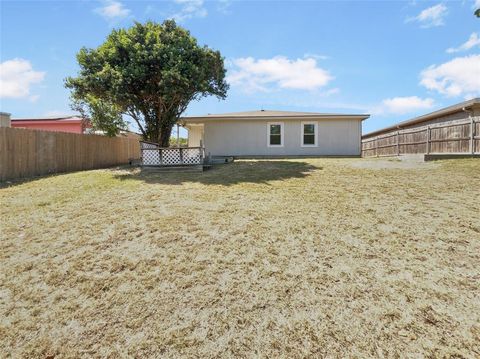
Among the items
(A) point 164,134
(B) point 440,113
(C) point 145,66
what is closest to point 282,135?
(A) point 164,134

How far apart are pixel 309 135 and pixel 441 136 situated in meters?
6.15

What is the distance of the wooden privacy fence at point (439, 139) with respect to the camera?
10791mm

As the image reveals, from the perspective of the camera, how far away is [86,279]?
11.8ft

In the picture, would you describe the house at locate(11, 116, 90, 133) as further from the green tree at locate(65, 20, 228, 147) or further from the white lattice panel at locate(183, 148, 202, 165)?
the white lattice panel at locate(183, 148, 202, 165)

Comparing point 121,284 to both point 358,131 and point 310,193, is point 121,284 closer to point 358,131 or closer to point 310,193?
point 310,193

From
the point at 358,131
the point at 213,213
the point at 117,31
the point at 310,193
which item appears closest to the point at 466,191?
the point at 310,193

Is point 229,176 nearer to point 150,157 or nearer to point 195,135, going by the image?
point 150,157

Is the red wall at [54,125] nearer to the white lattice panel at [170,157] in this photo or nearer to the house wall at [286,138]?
the house wall at [286,138]

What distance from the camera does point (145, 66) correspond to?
10.9 meters

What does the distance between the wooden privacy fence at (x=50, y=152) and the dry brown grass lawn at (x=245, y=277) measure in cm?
459

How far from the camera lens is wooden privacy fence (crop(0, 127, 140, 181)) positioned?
31.8ft

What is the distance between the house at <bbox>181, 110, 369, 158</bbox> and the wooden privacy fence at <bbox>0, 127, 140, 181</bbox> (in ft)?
14.5

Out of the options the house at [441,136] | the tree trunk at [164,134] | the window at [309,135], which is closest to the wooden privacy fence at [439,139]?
the house at [441,136]

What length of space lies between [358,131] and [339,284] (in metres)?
14.5
